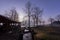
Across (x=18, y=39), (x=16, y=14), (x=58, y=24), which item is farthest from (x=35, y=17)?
(x=18, y=39)

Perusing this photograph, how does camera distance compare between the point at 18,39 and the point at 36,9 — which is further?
the point at 36,9

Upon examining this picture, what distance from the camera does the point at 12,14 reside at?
58.2 metres

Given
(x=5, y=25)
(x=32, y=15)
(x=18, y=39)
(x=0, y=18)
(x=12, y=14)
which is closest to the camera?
(x=18, y=39)

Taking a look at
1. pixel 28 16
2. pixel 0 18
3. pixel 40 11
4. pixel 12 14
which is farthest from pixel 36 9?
pixel 0 18

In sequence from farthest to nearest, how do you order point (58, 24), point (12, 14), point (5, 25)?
point (58, 24) < point (12, 14) < point (5, 25)

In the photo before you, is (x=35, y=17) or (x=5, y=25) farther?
(x=35, y=17)

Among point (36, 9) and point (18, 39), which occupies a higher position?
point (36, 9)

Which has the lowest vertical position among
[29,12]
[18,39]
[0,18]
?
[18,39]

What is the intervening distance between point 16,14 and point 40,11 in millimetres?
13546

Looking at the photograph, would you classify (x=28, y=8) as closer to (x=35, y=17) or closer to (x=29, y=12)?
(x=29, y=12)

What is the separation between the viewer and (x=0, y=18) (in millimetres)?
22547

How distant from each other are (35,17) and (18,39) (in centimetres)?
4974

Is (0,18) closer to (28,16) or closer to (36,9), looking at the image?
(28,16)

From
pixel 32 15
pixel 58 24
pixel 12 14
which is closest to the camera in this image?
pixel 12 14
